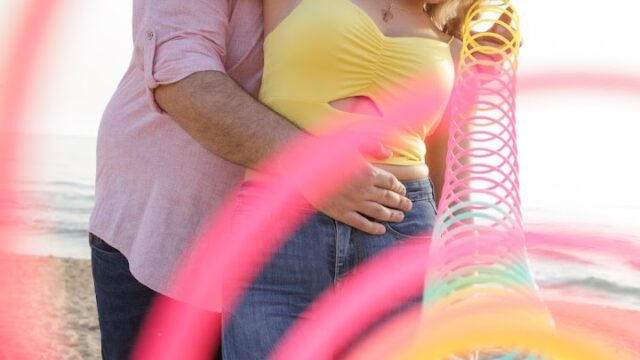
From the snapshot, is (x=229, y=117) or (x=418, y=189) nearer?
(x=229, y=117)

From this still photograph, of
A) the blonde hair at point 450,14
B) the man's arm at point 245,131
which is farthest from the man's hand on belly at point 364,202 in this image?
the blonde hair at point 450,14

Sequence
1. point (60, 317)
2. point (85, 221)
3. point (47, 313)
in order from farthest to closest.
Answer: point (85, 221) < point (47, 313) < point (60, 317)

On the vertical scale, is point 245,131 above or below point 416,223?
above

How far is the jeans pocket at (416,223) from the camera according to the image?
1.55 metres

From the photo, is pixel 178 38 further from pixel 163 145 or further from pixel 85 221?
pixel 85 221

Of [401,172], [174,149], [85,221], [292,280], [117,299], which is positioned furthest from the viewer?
[85,221]

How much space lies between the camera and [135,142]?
1.77 meters

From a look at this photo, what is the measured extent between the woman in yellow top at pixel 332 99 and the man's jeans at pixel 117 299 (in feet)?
1.43

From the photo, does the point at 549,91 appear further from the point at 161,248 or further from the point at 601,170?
the point at 601,170

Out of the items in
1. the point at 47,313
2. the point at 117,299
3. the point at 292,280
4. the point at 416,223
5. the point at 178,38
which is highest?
the point at 178,38

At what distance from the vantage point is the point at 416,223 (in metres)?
1.58

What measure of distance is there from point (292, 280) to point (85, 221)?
1105cm

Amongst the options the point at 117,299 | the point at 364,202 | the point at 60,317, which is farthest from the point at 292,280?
the point at 60,317

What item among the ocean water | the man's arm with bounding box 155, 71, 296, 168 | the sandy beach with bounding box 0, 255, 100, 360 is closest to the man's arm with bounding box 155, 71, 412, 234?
the man's arm with bounding box 155, 71, 296, 168
